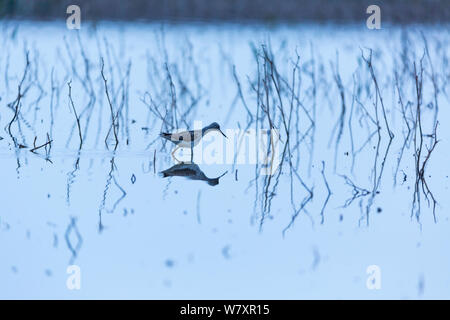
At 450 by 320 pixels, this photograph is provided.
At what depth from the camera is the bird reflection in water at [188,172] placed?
7.00 ft

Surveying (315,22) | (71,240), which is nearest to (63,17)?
(315,22)

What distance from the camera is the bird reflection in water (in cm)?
213

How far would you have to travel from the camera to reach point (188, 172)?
2186 millimetres
